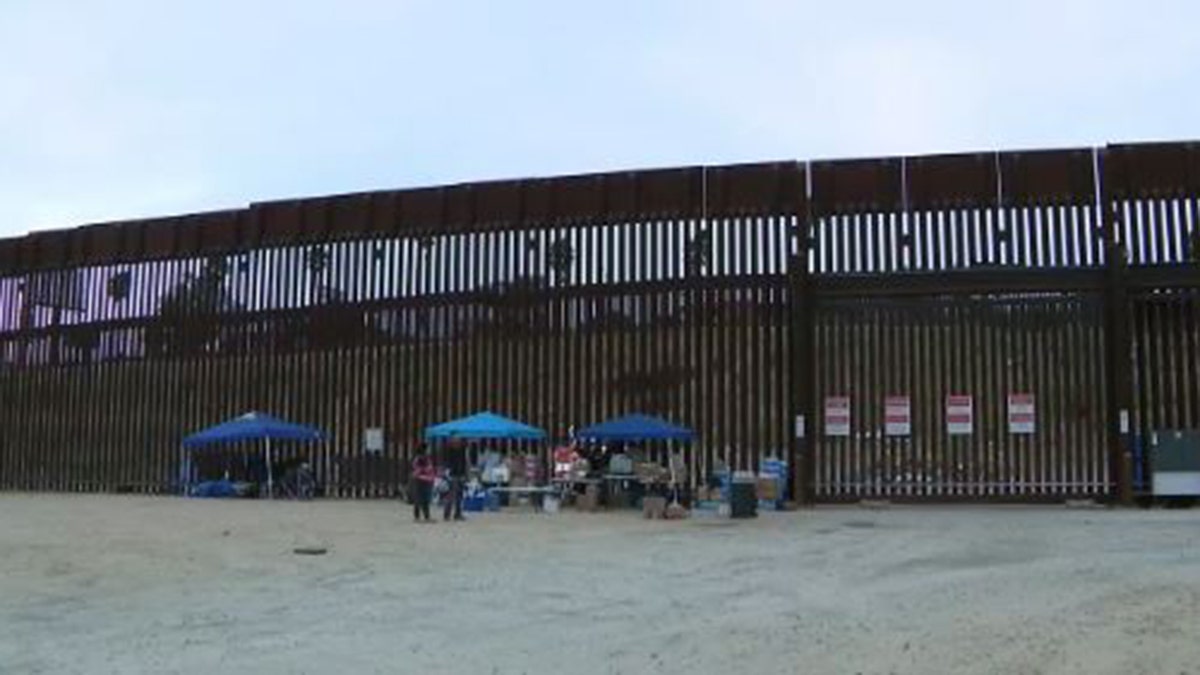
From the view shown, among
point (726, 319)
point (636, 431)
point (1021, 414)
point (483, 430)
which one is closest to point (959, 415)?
point (1021, 414)

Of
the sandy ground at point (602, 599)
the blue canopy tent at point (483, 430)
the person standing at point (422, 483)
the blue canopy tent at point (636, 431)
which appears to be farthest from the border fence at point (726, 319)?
the person standing at point (422, 483)

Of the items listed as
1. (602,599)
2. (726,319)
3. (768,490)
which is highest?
(726,319)

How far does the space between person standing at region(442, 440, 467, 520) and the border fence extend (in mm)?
9486

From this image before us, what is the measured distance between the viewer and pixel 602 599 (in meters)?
12.7

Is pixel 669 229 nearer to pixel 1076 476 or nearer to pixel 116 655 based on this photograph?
pixel 1076 476

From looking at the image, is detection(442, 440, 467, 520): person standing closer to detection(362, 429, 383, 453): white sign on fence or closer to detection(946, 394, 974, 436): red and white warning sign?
detection(362, 429, 383, 453): white sign on fence

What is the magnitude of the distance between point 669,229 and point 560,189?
3.03 m

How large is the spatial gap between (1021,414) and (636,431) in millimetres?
8704

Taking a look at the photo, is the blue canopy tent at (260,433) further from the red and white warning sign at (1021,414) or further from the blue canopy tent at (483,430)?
the red and white warning sign at (1021,414)

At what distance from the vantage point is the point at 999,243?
106 ft

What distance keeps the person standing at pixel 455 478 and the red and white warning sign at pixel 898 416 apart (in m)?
11.1

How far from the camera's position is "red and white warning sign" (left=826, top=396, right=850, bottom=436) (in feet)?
106

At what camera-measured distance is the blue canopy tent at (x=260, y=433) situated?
35250mm

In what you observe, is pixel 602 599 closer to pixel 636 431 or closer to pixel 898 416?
pixel 636 431
